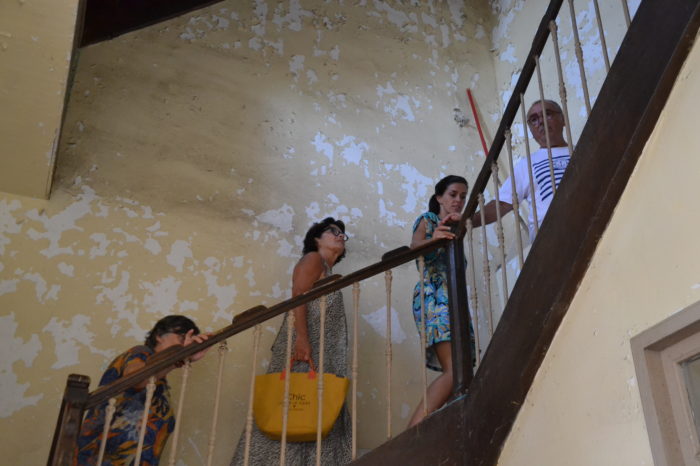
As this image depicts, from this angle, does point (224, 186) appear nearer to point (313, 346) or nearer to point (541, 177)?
point (313, 346)

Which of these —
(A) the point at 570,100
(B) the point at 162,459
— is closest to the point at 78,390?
(B) the point at 162,459

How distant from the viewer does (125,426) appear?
307 cm

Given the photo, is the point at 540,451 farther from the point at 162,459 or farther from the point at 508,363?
the point at 162,459

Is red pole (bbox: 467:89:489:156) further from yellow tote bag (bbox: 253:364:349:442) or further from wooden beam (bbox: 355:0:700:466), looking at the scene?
wooden beam (bbox: 355:0:700:466)

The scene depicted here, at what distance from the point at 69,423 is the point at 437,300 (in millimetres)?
1641

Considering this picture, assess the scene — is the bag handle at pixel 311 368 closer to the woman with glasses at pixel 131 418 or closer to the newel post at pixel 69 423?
the woman with glasses at pixel 131 418

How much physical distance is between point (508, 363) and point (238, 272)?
1.97 m

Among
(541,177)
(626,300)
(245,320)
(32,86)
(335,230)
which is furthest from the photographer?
(335,230)

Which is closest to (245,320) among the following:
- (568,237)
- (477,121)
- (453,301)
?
(453,301)

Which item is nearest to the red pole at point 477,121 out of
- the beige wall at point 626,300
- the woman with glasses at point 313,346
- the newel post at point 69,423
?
the woman with glasses at point 313,346

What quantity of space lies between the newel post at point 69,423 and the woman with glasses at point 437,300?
1302mm

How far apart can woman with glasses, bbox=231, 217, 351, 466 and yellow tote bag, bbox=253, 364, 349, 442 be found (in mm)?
107

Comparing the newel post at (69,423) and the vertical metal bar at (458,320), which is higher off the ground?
the vertical metal bar at (458,320)

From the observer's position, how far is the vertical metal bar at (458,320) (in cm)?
295
